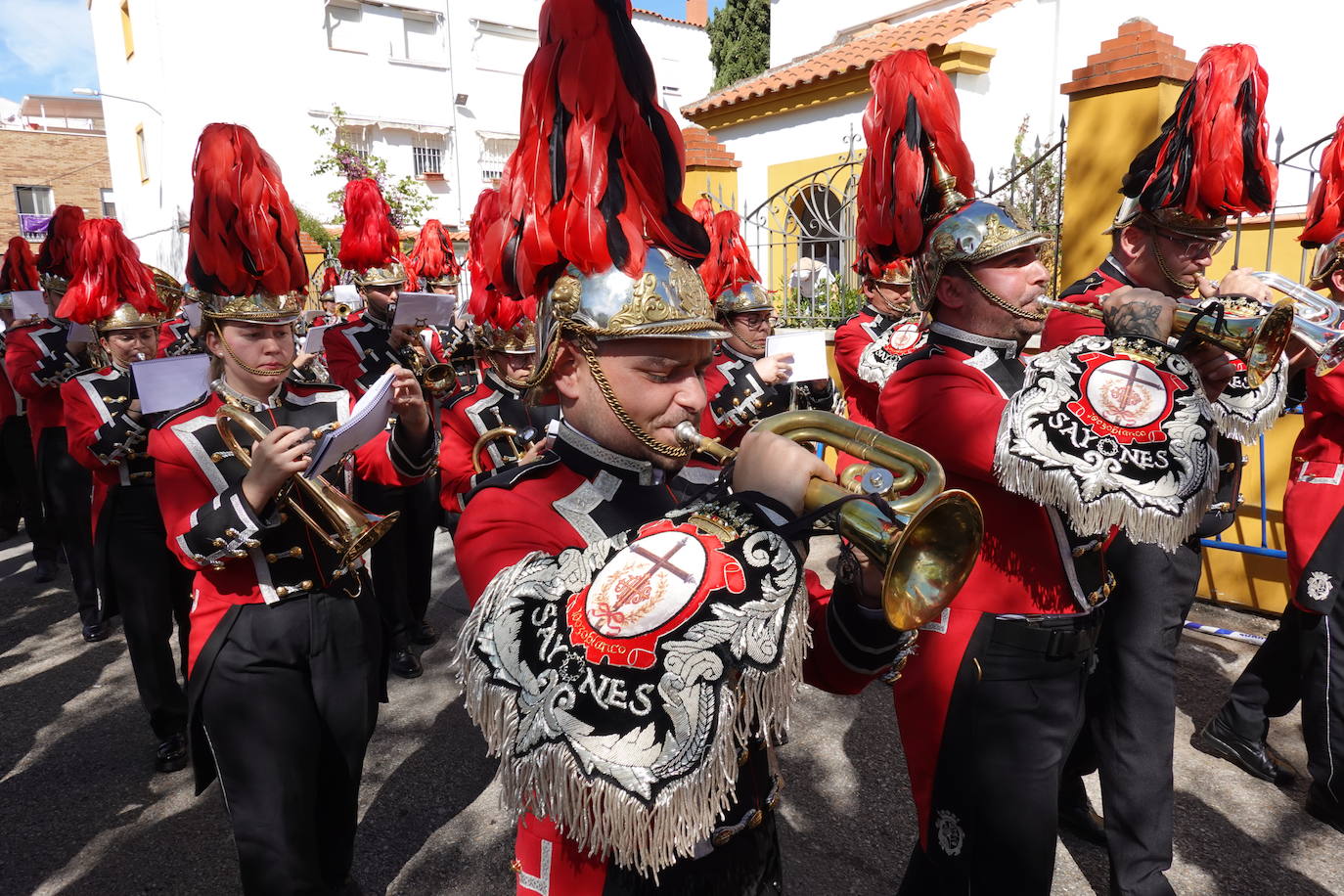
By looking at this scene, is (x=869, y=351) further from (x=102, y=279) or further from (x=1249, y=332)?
(x=102, y=279)

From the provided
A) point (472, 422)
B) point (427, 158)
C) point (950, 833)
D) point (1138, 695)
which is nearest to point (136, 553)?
point (472, 422)

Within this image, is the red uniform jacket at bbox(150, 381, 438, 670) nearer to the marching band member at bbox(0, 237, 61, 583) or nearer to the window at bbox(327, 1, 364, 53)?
the marching band member at bbox(0, 237, 61, 583)

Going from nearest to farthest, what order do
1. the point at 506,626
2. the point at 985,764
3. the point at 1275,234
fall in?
the point at 506,626
the point at 985,764
the point at 1275,234

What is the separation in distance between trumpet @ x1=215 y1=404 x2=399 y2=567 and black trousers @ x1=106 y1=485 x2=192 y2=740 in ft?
6.70

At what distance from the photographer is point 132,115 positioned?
2855cm

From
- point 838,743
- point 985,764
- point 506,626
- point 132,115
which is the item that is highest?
point 132,115

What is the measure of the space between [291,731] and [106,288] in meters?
3.62

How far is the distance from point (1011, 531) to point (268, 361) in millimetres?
2727

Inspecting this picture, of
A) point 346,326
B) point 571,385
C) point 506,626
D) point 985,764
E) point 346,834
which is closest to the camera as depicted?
point 506,626

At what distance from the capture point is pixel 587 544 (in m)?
1.86

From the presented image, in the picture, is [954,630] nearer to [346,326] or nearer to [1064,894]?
[1064,894]

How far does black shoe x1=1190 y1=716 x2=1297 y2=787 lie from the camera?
414 cm

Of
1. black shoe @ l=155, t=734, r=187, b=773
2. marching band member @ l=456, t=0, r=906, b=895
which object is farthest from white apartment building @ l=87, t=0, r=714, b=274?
marching band member @ l=456, t=0, r=906, b=895

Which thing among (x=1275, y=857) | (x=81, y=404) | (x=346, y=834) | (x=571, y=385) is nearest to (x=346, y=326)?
(x=81, y=404)
